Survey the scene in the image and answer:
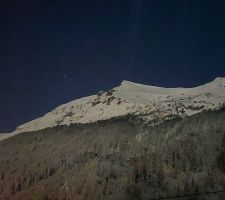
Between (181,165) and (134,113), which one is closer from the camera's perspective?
(181,165)

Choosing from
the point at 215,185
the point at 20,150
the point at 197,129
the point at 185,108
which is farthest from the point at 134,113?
the point at 215,185

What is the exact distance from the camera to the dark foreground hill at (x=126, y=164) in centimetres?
8112

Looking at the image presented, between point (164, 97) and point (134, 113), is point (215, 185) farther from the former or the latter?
point (164, 97)

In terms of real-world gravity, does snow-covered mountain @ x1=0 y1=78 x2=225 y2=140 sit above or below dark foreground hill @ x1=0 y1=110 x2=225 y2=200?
above

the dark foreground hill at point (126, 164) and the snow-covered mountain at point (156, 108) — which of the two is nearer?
the dark foreground hill at point (126, 164)

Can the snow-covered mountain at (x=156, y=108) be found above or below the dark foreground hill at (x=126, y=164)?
above

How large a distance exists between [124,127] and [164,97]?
59.3m

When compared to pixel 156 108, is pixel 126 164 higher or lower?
lower

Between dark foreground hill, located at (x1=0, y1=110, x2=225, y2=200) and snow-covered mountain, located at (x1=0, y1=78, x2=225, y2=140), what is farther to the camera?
snow-covered mountain, located at (x1=0, y1=78, x2=225, y2=140)

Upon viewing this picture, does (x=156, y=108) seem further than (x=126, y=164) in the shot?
Yes

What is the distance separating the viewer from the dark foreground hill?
8112 cm

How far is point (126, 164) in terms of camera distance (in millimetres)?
95938

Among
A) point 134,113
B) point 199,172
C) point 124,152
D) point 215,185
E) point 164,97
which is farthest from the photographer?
point 164,97

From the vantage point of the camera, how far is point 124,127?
140 metres
